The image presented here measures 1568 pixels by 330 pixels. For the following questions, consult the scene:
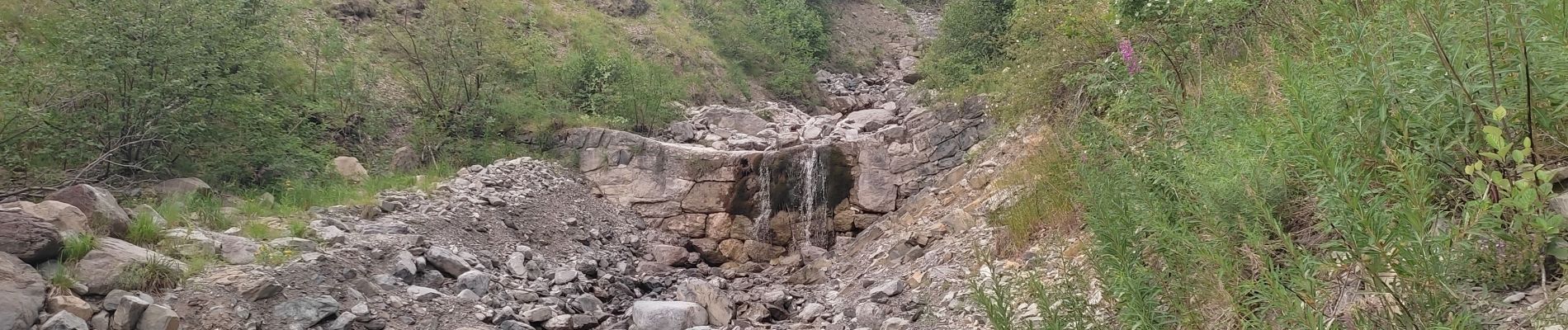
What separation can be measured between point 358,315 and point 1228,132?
18.4 ft

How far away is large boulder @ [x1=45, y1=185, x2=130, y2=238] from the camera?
18.0ft

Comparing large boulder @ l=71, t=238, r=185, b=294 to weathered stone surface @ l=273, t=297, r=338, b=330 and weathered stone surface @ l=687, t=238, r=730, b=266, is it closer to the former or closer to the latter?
weathered stone surface @ l=273, t=297, r=338, b=330

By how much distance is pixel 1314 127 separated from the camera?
88.1 inches

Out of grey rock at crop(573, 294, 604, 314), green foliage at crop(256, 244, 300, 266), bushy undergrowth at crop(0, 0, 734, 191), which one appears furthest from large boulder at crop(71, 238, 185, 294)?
grey rock at crop(573, 294, 604, 314)

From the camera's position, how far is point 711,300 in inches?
296

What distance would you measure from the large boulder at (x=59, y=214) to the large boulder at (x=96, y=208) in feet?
0.35

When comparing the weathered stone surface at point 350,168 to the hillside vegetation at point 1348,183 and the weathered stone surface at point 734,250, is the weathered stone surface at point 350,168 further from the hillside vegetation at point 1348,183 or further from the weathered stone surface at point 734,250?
the hillside vegetation at point 1348,183

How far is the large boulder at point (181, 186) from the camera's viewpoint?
24.1ft

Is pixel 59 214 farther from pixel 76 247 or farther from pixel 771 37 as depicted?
pixel 771 37

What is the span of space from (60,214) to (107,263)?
56 centimetres

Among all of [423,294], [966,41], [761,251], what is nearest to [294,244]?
[423,294]

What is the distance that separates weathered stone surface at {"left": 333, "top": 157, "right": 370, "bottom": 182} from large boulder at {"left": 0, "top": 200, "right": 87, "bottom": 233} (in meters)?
4.01

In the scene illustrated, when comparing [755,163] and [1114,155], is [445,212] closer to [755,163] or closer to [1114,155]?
[755,163]

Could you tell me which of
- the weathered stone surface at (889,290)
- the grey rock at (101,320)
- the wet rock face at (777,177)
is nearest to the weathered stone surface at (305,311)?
the grey rock at (101,320)
